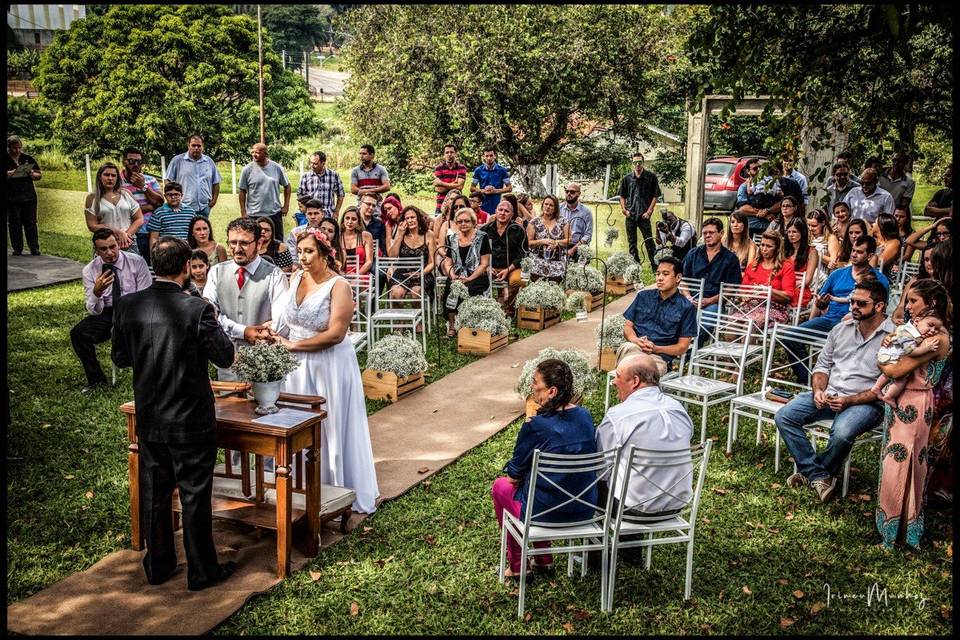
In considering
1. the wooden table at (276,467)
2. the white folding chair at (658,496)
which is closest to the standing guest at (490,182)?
the wooden table at (276,467)

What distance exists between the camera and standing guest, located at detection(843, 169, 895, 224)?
34.6 feet

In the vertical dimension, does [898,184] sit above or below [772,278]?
above

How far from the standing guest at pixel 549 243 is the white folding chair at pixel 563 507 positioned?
6.84m

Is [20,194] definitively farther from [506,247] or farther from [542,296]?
Answer: [542,296]

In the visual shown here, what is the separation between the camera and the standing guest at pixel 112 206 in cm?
1031

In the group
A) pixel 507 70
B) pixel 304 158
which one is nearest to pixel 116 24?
pixel 304 158

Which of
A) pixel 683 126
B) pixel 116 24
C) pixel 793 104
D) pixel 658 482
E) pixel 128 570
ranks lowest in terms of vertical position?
pixel 128 570

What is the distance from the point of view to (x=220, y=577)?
15.0 ft

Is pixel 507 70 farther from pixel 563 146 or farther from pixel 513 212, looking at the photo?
pixel 513 212

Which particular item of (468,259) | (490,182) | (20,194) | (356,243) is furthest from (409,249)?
(20,194)

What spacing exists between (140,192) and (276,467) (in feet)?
25.2

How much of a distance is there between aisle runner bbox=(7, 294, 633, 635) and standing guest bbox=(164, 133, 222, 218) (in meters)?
5.58

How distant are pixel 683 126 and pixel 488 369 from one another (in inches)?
744

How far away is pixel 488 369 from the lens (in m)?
8.80
